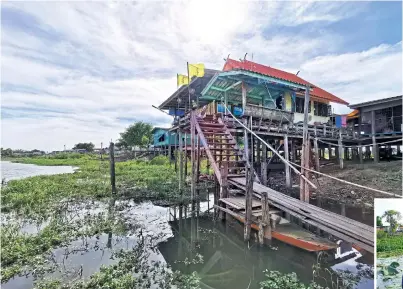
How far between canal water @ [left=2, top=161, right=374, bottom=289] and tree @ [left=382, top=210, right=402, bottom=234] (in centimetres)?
191

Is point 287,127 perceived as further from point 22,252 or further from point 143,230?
point 22,252

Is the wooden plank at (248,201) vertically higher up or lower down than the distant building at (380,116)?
lower down

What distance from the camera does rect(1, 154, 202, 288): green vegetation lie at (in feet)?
14.2

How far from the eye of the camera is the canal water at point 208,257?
4.55m

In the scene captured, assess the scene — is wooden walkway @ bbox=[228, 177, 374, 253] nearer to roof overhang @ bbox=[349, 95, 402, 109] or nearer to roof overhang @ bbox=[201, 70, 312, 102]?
roof overhang @ bbox=[201, 70, 312, 102]

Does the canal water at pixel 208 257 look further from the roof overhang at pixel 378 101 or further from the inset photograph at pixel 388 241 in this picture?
the roof overhang at pixel 378 101

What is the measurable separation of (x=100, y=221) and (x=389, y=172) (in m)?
13.7

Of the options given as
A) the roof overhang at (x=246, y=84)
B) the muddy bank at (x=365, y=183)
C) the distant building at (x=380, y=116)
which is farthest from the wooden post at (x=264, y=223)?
the distant building at (x=380, y=116)

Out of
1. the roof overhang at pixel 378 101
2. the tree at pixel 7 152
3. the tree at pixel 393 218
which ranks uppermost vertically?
the roof overhang at pixel 378 101

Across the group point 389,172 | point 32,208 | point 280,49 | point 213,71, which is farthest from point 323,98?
point 32,208

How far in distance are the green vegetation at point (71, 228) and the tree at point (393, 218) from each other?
125 inches

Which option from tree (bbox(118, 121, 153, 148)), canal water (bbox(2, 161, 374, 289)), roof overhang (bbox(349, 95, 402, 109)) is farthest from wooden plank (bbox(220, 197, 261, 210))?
tree (bbox(118, 121, 153, 148))

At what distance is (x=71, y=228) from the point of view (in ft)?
22.4

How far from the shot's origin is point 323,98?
16125 millimetres
